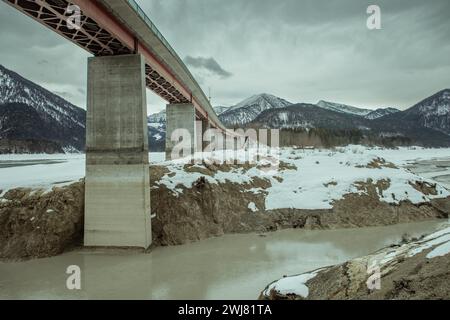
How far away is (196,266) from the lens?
16.2m

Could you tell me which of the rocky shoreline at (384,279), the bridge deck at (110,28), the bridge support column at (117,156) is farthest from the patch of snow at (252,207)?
the rocky shoreline at (384,279)

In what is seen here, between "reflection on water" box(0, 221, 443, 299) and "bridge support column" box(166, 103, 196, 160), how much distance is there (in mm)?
20807

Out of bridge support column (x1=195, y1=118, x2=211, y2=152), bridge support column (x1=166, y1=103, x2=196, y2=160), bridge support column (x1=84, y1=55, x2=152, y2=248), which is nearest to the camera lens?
bridge support column (x1=84, y1=55, x2=152, y2=248)

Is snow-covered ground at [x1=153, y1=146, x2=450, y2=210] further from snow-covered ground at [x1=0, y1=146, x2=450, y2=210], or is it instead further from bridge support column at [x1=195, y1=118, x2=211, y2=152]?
bridge support column at [x1=195, y1=118, x2=211, y2=152]

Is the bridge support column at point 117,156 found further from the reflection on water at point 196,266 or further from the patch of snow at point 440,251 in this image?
the patch of snow at point 440,251

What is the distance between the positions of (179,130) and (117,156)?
73.8ft

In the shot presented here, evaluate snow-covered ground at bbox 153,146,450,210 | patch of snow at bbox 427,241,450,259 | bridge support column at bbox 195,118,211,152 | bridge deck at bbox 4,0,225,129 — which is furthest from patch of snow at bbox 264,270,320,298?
bridge support column at bbox 195,118,211,152

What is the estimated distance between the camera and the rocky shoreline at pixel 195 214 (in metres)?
18.4

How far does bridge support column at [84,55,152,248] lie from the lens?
19.1 m

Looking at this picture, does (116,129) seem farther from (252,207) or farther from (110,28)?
(252,207)

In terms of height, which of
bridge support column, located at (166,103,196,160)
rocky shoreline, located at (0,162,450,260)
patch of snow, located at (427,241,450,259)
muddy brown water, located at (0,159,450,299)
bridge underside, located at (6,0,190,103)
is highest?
bridge underside, located at (6,0,190,103)
